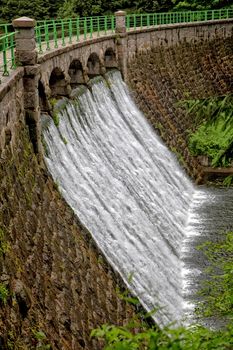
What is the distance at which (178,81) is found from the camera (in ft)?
108

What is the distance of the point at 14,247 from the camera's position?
10.7 metres

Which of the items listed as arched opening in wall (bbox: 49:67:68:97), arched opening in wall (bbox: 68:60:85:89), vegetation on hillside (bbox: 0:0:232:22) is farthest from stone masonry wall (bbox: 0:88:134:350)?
vegetation on hillside (bbox: 0:0:232:22)

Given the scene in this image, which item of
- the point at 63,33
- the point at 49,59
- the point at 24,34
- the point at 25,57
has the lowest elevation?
the point at 49,59

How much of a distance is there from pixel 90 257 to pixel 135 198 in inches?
227

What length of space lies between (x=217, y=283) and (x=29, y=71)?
25.7ft

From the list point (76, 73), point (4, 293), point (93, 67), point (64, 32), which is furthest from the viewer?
point (64, 32)

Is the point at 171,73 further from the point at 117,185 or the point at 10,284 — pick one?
the point at 10,284

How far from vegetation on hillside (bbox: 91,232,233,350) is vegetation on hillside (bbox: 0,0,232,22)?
1162 inches

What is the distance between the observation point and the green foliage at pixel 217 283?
13332 mm

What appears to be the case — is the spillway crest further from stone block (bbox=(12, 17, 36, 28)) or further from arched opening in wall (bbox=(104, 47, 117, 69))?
stone block (bbox=(12, 17, 36, 28))

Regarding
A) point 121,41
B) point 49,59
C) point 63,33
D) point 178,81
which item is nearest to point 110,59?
point 121,41

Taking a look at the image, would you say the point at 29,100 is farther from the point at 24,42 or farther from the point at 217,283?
the point at 217,283

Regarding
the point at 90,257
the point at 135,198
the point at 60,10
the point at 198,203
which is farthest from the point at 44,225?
the point at 60,10

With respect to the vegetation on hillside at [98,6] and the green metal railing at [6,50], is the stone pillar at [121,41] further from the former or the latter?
the vegetation on hillside at [98,6]
